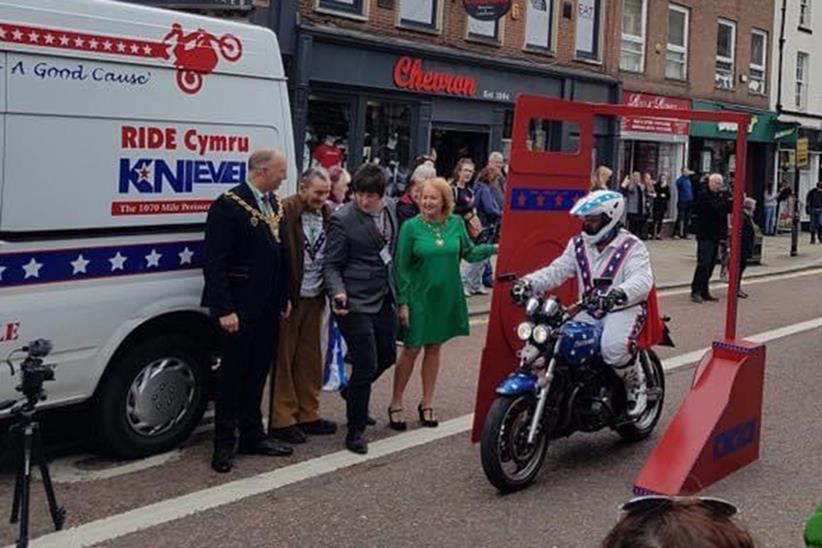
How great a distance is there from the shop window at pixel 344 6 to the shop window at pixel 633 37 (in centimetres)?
897

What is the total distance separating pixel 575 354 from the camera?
18.4 feet

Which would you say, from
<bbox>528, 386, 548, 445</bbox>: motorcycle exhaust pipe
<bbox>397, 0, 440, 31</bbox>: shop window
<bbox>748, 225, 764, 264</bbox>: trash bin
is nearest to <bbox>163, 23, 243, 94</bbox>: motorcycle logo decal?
<bbox>528, 386, 548, 445</bbox>: motorcycle exhaust pipe

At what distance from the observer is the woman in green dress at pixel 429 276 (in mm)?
6453

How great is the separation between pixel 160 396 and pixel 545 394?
2.26 meters

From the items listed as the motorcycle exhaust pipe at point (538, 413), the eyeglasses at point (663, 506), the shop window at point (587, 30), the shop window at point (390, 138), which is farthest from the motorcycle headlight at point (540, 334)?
the shop window at point (587, 30)

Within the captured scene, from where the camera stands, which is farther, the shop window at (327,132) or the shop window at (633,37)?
the shop window at (633,37)

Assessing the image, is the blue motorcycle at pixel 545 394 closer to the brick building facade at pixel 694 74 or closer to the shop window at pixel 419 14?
the shop window at pixel 419 14

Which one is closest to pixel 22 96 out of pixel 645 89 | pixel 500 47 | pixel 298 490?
pixel 298 490

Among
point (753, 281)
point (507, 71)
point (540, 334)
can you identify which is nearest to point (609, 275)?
point (540, 334)

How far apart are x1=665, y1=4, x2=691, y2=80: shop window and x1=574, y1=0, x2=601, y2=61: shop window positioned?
136 inches

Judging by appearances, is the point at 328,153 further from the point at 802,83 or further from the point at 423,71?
the point at 802,83

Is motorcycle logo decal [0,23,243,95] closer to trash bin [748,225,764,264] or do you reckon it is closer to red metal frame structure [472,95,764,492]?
red metal frame structure [472,95,764,492]

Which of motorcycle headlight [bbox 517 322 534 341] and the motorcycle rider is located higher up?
the motorcycle rider

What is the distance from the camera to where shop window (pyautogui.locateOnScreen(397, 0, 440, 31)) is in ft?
59.0
